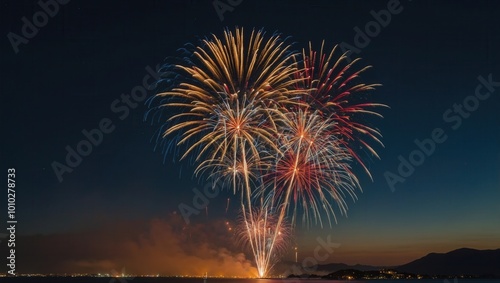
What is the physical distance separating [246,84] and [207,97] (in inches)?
110

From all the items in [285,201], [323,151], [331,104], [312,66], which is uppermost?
[312,66]

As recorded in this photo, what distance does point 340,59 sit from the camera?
132 feet

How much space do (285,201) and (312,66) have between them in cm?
1039

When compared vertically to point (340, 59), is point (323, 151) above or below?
below

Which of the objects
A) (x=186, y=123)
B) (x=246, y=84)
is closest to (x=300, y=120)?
(x=246, y=84)

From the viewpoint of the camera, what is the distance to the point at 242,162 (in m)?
44.3

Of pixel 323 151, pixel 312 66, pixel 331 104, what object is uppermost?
pixel 312 66

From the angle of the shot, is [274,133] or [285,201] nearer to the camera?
[274,133]

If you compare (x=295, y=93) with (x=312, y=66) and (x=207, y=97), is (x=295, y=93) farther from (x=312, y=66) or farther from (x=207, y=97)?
(x=207, y=97)

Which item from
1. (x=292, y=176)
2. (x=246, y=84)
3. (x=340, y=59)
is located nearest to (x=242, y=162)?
(x=292, y=176)

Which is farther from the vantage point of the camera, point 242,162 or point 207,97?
point 242,162

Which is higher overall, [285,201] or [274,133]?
[274,133]

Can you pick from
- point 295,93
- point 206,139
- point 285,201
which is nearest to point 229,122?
point 206,139

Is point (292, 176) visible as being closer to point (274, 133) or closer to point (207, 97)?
point (274, 133)
